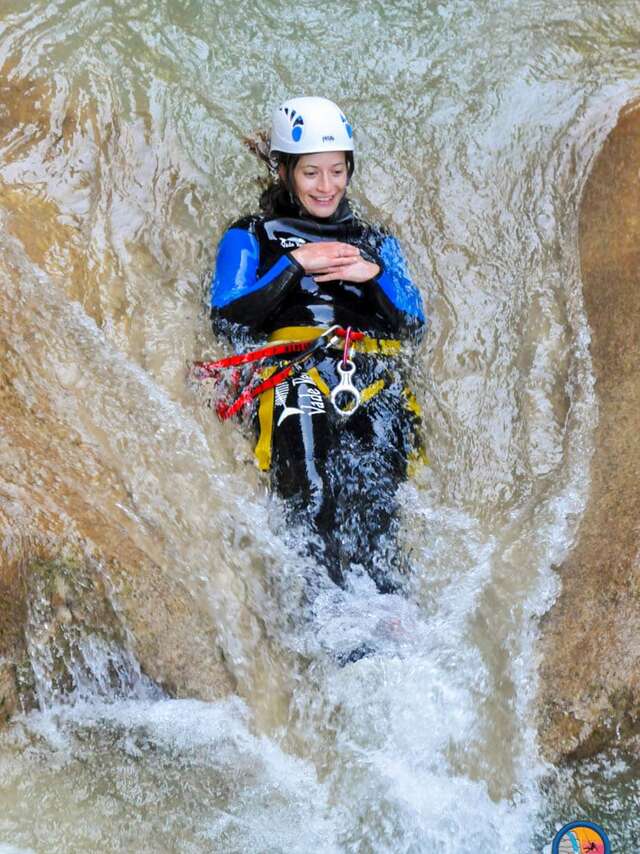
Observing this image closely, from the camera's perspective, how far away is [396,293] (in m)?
4.38

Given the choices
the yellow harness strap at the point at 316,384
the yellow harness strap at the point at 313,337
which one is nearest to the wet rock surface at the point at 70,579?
the yellow harness strap at the point at 316,384

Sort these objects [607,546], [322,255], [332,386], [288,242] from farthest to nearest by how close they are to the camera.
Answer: [288,242] → [322,255] → [332,386] → [607,546]

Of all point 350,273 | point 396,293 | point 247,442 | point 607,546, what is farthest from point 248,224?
point 607,546

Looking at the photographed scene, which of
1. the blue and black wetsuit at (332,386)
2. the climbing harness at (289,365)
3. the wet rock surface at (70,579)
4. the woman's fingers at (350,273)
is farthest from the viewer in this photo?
the woman's fingers at (350,273)

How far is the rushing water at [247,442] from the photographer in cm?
329

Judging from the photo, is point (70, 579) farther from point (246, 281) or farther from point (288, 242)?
point (288, 242)

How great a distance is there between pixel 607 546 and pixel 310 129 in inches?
88.9

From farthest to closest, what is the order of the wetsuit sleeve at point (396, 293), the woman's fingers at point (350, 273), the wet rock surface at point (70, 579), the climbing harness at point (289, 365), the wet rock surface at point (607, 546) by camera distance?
the wetsuit sleeve at point (396, 293), the woman's fingers at point (350, 273), the climbing harness at point (289, 365), the wet rock surface at point (607, 546), the wet rock surface at point (70, 579)

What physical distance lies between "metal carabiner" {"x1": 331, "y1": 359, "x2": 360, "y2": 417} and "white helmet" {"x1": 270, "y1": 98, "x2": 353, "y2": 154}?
1.08 meters

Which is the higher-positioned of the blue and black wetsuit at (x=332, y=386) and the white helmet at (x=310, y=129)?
the white helmet at (x=310, y=129)

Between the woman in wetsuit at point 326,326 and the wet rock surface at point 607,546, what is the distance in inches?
28.7

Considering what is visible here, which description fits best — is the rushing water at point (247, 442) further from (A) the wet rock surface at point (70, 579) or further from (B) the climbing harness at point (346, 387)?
(B) the climbing harness at point (346, 387)

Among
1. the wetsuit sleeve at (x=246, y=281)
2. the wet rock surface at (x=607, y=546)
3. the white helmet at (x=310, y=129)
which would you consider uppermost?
the white helmet at (x=310, y=129)

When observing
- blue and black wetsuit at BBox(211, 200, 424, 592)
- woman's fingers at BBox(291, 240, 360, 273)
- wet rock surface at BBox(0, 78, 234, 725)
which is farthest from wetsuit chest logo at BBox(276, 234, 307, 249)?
wet rock surface at BBox(0, 78, 234, 725)
